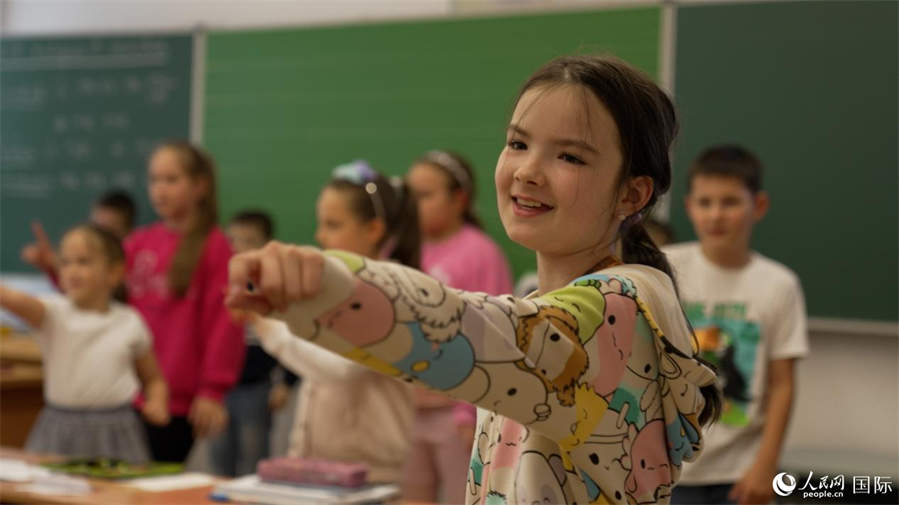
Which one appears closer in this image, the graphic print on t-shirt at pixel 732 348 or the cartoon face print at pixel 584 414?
the cartoon face print at pixel 584 414

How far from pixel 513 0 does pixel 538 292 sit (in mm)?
3723

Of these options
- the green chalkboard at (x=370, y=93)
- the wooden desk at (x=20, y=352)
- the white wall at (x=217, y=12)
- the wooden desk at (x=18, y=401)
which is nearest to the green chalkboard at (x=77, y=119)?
the white wall at (x=217, y=12)

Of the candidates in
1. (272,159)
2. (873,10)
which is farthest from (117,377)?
(873,10)

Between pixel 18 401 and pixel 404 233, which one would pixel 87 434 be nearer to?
pixel 404 233

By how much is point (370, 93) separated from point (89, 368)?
2277mm

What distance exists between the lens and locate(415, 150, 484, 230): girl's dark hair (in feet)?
12.6

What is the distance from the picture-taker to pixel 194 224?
357 centimetres

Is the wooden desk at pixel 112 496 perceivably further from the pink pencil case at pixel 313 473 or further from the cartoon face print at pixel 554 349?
the cartoon face print at pixel 554 349

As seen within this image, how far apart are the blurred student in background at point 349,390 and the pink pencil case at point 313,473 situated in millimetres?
351

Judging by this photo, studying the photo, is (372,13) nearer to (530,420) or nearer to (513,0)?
(513,0)

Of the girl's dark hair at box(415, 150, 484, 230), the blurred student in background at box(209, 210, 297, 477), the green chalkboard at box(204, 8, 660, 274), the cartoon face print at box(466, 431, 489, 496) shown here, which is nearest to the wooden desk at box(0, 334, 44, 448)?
the blurred student in background at box(209, 210, 297, 477)

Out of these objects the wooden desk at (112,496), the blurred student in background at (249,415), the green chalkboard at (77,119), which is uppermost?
the green chalkboard at (77,119)

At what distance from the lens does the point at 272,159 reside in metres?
5.16

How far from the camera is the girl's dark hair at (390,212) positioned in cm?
288
